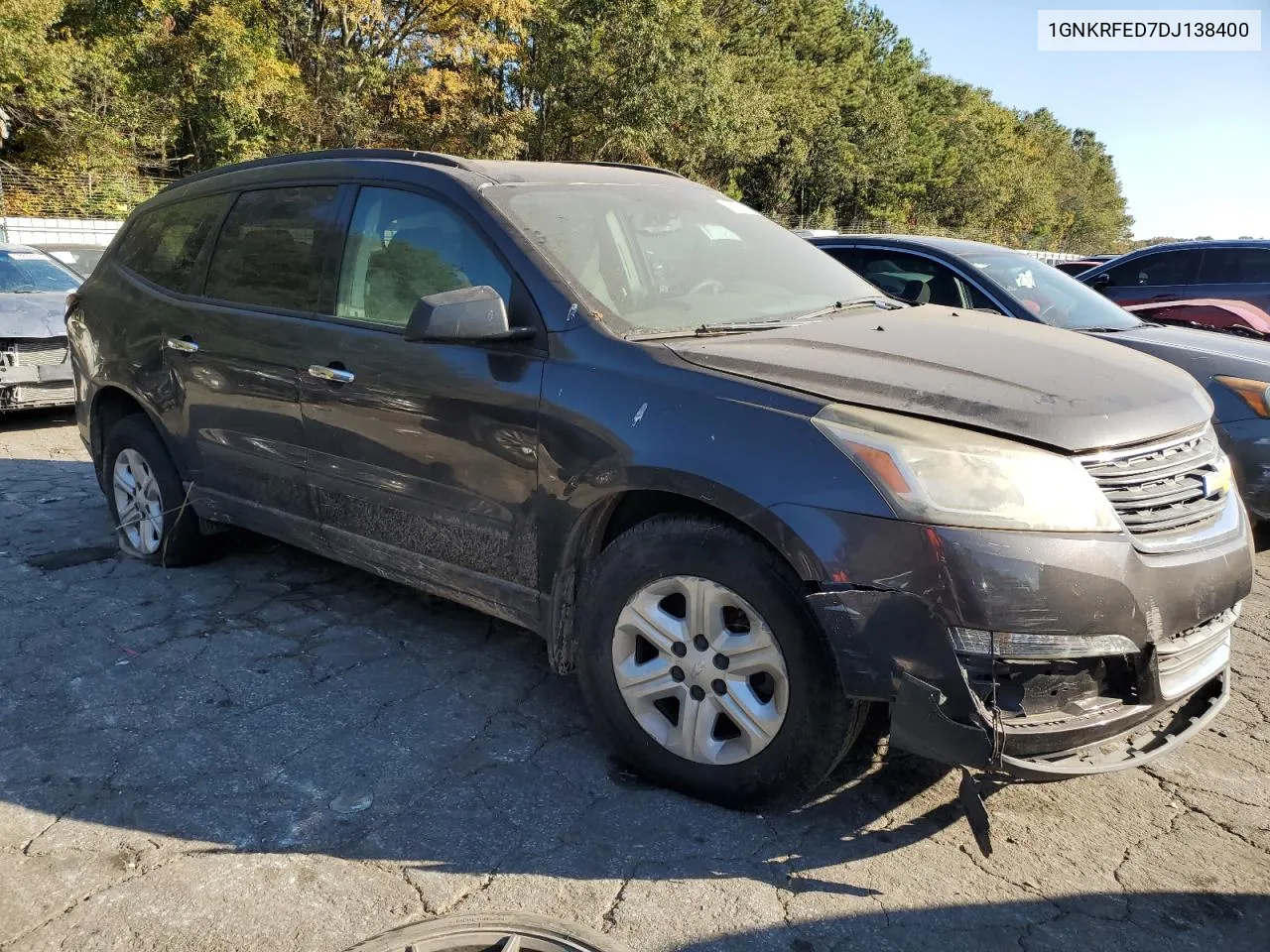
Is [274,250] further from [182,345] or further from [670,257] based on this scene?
[670,257]

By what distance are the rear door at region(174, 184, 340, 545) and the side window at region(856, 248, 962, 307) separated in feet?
11.9

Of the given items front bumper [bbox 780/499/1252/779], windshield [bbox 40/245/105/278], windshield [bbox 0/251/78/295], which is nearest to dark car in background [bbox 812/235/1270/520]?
front bumper [bbox 780/499/1252/779]

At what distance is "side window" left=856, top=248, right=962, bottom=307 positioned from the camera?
628 centimetres

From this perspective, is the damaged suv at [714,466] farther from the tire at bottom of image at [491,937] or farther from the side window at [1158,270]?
the side window at [1158,270]

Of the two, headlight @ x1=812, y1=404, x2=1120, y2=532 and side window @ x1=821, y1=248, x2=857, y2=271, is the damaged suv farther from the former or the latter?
side window @ x1=821, y1=248, x2=857, y2=271

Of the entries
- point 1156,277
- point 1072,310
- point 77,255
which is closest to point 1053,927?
point 1072,310

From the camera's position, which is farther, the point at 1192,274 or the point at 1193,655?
the point at 1192,274

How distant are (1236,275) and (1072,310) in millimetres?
4829

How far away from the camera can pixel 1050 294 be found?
20.4 feet

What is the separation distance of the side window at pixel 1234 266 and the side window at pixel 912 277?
4.82 m

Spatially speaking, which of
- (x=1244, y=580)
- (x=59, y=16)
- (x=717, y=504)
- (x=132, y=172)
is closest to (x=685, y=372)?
(x=717, y=504)

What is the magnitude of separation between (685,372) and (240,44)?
991 inches

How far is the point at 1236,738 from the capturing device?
3227 millimetres

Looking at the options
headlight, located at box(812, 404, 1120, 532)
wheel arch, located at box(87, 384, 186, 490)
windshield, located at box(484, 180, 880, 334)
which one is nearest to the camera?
headlight, located at box(812, 404, 1120, 532)
